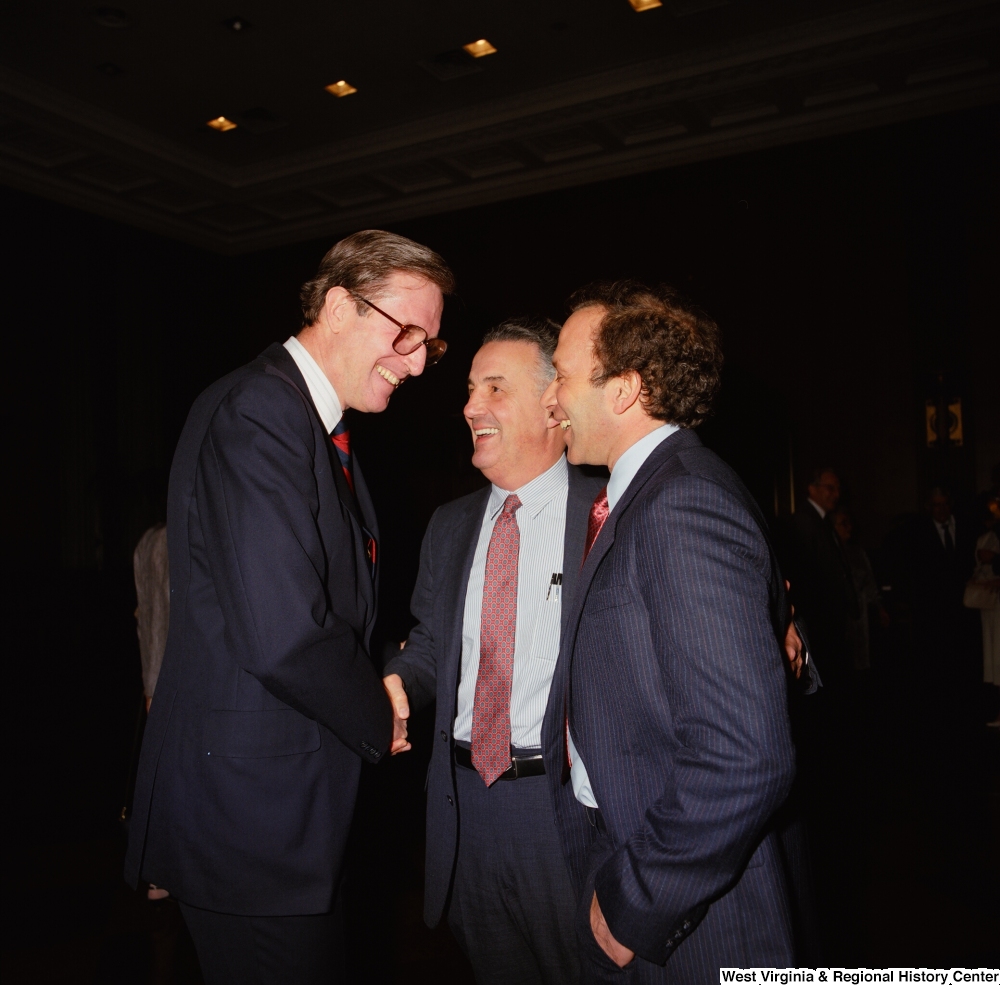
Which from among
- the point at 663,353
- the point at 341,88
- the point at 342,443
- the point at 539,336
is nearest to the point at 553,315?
the point at 341,88

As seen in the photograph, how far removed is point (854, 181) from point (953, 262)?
1130 mm

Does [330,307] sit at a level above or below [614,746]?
above

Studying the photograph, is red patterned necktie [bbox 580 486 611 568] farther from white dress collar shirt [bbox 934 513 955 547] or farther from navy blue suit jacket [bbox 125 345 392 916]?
white dress collar shirt [bbox 934 513 955 547]

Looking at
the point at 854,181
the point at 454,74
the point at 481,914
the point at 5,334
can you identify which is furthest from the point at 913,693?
the point at 5,334

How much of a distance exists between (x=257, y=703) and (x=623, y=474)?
2.50 ft

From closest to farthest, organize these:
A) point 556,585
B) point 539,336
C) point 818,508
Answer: point 556,585 → point 539,336 → point 818,508

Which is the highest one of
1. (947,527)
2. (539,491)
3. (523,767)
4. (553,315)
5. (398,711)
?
(553,315)

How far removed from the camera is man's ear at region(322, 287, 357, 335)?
1777 millimetres

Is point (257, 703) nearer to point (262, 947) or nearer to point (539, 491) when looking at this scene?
point (262, 947)

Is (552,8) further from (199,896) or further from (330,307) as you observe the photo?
(199,896)

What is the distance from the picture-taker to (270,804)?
1.42 m

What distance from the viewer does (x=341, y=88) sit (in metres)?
7.42

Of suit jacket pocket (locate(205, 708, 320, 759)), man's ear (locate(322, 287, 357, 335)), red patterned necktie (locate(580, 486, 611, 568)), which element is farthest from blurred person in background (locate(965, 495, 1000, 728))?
suit jacket pocket (locate(205, 708, 320, 759))

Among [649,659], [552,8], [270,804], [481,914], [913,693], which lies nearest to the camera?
[649,659]
